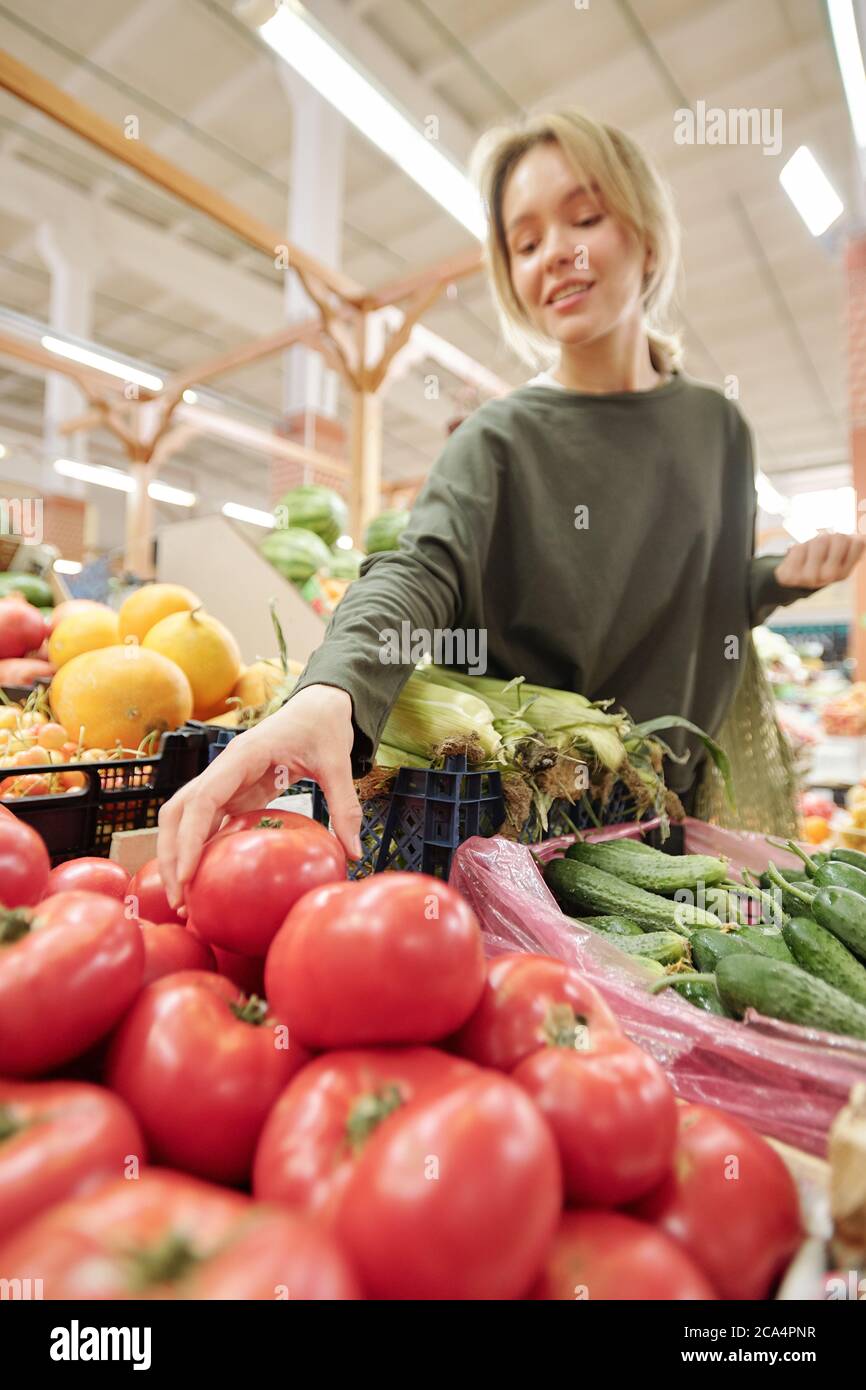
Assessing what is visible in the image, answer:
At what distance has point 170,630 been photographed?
1.88 meters

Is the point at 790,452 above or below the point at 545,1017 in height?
above

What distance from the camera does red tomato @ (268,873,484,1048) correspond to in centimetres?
58

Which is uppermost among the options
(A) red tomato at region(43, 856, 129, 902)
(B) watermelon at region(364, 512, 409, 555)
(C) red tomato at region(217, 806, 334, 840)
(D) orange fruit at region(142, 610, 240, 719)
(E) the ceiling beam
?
(E) the ceiling beam

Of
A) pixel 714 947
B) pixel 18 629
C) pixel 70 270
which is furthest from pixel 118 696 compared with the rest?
pixel 70 270

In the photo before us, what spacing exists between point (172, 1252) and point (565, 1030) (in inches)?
12.9

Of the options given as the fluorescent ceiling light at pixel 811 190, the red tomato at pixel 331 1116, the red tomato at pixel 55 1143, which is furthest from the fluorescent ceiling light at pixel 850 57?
the red tomato at pixel 55 1143

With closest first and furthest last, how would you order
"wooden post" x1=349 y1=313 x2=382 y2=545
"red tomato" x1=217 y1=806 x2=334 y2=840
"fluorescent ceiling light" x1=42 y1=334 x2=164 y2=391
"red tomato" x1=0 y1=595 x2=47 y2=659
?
"red tomato" x1=217 y1=806 x2=334 y2=840 → "red tomato" x1=0 y1=595 x2=47 y2=659 → "wooden post" x1=349 y1=313 x2=382 y2=545 → "fluorescent ceiling light" x1=42 y1=334 x2=164 y2=391

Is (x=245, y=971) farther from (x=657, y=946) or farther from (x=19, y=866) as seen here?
(x=657, y=946)

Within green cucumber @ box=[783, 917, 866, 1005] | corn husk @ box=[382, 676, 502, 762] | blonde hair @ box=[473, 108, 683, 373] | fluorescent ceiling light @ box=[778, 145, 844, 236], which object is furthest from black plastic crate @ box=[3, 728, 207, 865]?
fluorescent ceiling light @ box=[778, 145, 844, 236]

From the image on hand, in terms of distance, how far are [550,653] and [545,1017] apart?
1.20 m

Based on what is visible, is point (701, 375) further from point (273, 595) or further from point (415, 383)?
point (273, 595)

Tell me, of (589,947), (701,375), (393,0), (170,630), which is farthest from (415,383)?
(589,947)

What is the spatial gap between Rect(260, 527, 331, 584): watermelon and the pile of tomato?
9.16 ft

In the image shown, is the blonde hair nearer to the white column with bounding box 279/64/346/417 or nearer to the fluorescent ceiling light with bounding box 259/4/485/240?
the fluorescent ceiling light with bounding box 259/4/485/240
